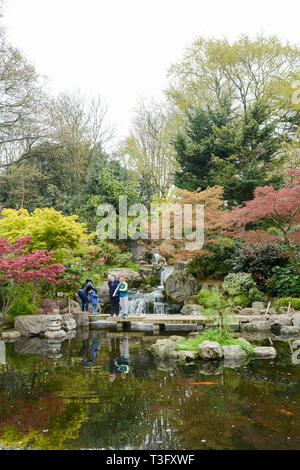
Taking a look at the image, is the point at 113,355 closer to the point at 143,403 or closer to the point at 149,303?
the point at 143,403

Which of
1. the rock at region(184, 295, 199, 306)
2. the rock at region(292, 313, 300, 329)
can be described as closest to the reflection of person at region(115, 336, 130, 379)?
the rock at region(292, 313, 300, 329)

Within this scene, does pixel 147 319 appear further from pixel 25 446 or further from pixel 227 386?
pixel 25 446

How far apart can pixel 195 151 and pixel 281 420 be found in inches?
640

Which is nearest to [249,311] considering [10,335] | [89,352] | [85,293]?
[85,293]

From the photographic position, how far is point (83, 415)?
4840mm

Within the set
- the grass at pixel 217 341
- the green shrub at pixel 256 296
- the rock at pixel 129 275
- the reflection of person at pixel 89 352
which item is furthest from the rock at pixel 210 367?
the rock at pixel 129 275

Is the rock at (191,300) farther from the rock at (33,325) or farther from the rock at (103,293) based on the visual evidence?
the rock at (33,325)

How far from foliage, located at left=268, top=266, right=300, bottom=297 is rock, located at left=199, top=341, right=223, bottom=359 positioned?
6.13 metres

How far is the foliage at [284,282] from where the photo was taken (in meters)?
13.0

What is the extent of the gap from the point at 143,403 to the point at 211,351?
2.88m

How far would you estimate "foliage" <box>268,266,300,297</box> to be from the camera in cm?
1299

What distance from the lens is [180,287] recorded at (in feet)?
48.6

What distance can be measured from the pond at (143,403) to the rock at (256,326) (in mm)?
2616
